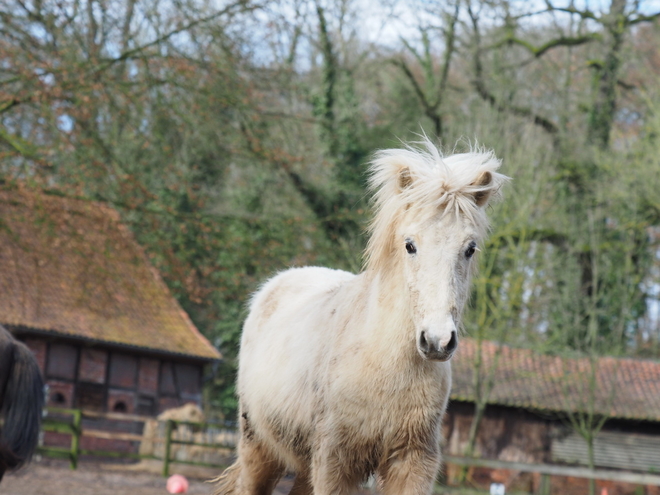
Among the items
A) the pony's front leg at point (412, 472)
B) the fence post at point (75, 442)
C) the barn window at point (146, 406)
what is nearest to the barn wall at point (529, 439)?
the barn window at point (146, 406)

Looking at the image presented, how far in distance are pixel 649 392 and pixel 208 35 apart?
56.6 ft

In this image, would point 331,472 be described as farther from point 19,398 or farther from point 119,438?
point 119,438

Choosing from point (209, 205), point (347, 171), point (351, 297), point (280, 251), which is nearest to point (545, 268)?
point (347, 171)

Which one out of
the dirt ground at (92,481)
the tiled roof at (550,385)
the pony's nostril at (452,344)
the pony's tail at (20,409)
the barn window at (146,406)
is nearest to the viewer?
the pony's nostril at (452,344)

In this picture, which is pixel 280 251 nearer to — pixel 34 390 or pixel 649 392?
pixel 34 390

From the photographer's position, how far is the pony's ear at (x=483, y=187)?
11.8 feet

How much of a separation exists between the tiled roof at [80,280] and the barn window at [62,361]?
0.73 meters

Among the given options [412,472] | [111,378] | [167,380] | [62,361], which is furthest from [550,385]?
[412,472]

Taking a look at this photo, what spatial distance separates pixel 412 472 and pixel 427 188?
4.05 feet

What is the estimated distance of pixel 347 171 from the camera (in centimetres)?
2134

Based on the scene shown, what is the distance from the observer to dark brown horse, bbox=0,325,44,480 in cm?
744

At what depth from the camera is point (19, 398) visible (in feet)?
25.0

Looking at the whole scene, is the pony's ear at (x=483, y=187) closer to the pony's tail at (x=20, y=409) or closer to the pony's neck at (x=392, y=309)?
the pony's neck at (x=392, y=309)

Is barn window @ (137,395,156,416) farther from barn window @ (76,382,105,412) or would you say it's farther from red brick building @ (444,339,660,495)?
red brick building @ (444,339,660,495)
